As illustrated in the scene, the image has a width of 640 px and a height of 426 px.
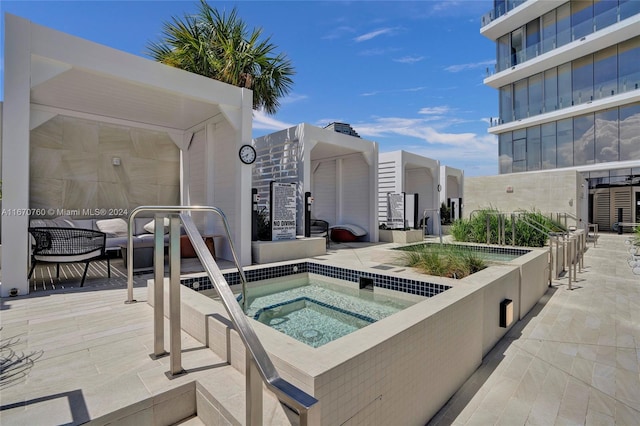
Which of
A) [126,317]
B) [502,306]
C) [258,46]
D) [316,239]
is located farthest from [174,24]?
[502,306]

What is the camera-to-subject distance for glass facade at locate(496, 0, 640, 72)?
47.0ft

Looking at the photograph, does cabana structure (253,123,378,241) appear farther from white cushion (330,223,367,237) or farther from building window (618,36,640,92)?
building window (618,36,640,92)

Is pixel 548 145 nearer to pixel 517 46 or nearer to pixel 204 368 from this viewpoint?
pixel 517 46

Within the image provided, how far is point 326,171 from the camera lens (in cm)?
1116

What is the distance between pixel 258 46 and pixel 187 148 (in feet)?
10.4

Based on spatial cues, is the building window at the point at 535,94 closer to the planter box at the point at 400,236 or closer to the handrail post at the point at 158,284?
the planter box at the point at 400,236

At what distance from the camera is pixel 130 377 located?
73.6 inches

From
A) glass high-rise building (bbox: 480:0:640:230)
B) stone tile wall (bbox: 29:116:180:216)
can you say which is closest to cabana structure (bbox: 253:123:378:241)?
stone tile wall (bbox: 29:116:180:216)

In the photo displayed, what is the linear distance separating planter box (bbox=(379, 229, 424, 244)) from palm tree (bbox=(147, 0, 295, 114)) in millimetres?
5552

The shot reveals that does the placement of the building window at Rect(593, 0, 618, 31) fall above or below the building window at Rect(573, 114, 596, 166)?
above

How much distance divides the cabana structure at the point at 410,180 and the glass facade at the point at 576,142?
768cm

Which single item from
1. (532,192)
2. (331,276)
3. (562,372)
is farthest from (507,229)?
(532,192)

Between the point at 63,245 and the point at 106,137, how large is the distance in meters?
3.81

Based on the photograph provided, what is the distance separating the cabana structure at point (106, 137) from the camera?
12.3ft
